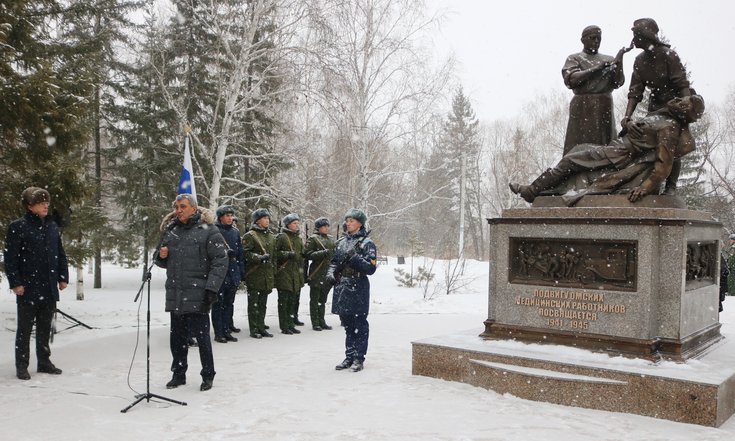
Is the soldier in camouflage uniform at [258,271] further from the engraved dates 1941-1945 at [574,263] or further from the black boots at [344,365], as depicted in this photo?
the engraved dates 1941-1945 at [574,263]

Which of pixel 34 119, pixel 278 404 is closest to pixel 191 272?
pixel 278 404

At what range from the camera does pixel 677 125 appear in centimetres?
616

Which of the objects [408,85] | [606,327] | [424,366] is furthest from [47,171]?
[408,85]

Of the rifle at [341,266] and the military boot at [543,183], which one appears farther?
the military boot at [543,183]

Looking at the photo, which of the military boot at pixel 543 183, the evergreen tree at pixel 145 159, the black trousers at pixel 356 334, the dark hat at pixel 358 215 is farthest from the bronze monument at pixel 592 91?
the evergreen tree at pixel 145 159

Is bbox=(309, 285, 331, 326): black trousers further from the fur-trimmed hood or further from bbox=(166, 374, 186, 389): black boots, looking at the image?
bbox=(166, 374, 186, 389): black boots

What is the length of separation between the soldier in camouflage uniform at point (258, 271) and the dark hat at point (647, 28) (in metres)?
5.85

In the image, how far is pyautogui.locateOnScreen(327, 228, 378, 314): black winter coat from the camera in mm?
6660

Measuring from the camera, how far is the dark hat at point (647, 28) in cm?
647

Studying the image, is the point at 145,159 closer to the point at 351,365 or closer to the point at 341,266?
the point at 341,266

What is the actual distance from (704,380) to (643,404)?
53 centimetres

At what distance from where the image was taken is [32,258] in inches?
252

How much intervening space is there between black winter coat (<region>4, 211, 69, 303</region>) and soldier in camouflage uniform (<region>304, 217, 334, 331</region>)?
13.8ft

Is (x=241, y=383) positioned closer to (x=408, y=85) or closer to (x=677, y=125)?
(x=677, y=125)
